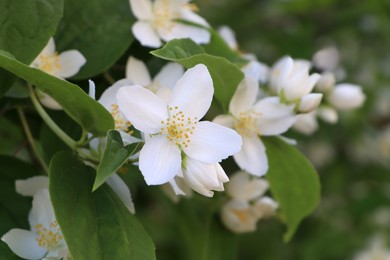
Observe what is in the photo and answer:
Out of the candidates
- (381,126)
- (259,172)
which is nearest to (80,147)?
(259,172)

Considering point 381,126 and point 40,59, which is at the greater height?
point 40,59

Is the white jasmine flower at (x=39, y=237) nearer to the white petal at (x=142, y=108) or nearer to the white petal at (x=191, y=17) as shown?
the white petal at (x=142, y=108)

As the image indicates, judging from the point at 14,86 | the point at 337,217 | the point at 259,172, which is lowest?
the point at 337,217

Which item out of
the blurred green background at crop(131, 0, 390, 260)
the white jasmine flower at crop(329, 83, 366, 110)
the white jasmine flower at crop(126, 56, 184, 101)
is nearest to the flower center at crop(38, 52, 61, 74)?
the white jasmine flower at crop(126, 56, 184, 101)

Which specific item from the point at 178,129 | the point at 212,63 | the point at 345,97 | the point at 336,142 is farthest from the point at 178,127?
the point at 336,142

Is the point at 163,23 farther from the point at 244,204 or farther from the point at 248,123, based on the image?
the point at 244,204

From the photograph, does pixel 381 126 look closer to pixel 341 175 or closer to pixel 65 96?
pixel 341 175
